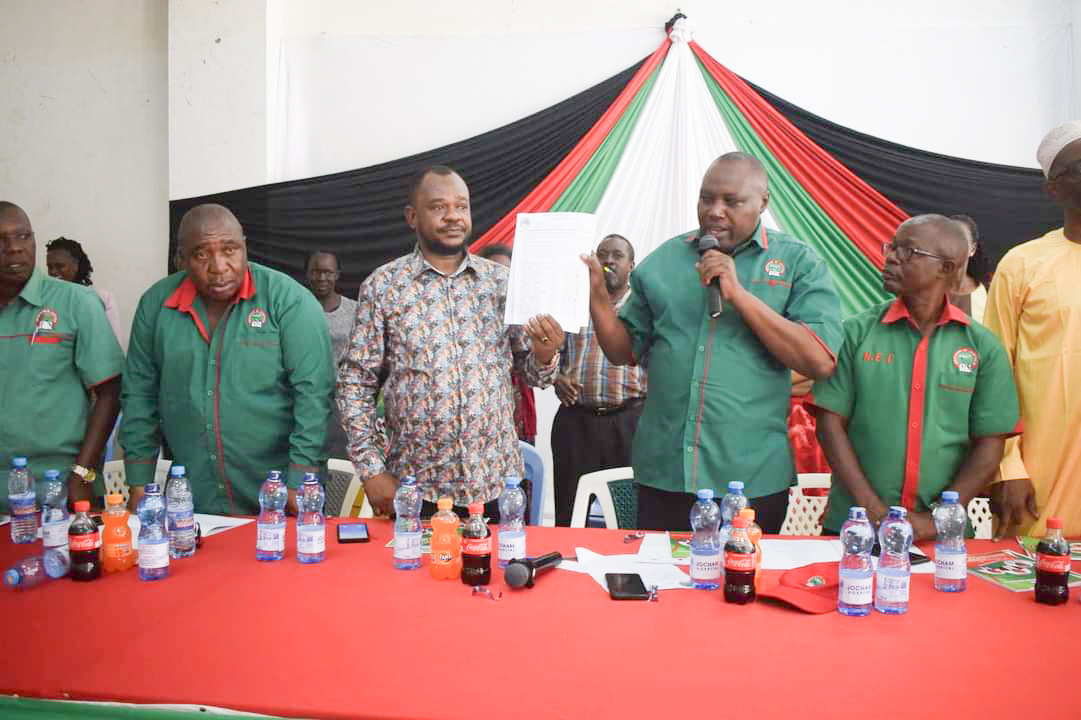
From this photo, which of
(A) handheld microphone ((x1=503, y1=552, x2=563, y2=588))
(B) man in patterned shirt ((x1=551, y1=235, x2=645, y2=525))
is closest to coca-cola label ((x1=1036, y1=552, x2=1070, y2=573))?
(A) handheld microphone ((x1=503, y1=552, x2=563, y2=588))

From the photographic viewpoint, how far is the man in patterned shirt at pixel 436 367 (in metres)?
2.63

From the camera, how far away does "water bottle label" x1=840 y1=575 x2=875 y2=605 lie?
1.77m

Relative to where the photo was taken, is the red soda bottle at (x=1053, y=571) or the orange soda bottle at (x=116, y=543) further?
the orange soda bottle at (x=116, y=543)

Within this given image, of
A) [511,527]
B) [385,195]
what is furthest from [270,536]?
[385,195]

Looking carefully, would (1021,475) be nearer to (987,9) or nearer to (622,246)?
(622,246)

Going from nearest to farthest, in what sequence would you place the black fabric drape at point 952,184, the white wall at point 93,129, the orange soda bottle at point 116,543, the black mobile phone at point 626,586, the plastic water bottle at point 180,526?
the black mobile phone at point 626,586
the orange soda bottle at point 116,543
the plastic water bottle at point 180,526
the black fabric drape at point 952,184
the white wall at point 93,129

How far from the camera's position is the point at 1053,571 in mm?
1837

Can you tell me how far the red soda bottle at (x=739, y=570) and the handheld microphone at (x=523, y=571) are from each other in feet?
1.43

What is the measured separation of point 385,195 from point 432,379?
10.6 ft

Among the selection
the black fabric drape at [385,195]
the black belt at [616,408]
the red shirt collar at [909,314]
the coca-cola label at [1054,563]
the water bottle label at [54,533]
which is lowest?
the water bottle label at [54,533]

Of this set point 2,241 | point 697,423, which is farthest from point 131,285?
point 697,423

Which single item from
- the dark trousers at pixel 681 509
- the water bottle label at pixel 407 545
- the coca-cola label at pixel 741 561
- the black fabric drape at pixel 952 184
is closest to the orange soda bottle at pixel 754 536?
the coca-cola label at pixel 741 561

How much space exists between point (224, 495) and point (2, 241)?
3.66ft

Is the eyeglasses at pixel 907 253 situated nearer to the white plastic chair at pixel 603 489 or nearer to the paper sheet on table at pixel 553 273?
the paper sheet on table at pixel 553 273
